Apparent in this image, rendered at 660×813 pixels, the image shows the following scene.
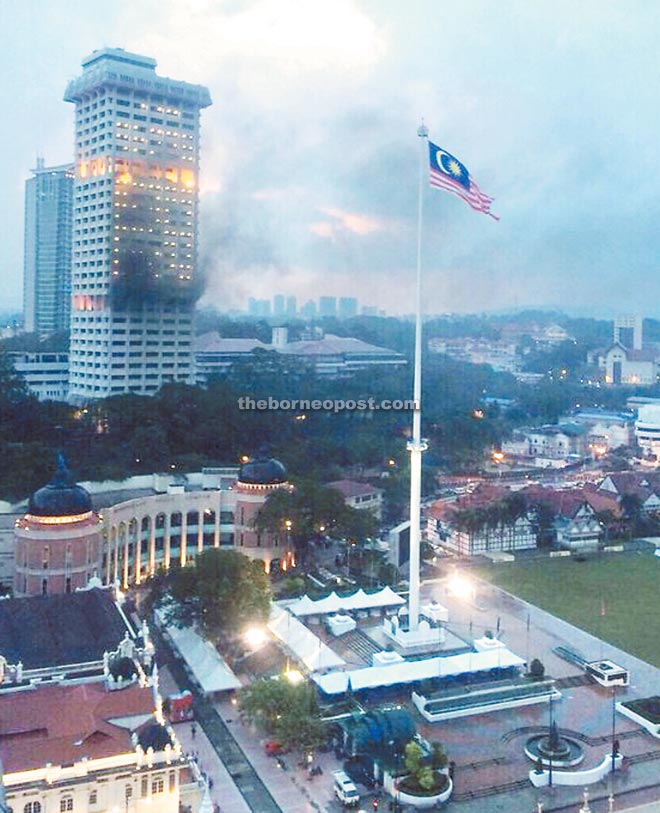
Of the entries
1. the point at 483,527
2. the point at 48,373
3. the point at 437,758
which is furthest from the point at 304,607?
the point at 48,373

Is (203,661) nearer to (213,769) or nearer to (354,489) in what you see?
(213,769)

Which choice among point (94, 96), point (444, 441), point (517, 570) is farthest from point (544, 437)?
point (94, 96)

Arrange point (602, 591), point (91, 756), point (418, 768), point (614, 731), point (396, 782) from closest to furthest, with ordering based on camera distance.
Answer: point (91, 756) → point (418, 768) → point (396, 782) → point (614, 731) → point (602, 591)

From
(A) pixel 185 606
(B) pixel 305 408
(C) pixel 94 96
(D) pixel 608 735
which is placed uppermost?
(C) pixel 94 96

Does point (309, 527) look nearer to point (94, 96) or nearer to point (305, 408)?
point (305, 408)

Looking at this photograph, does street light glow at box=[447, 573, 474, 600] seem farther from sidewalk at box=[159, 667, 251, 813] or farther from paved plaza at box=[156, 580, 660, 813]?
sidewalk at box=[159, 667, 251, 813]

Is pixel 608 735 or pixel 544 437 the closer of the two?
pixel 608 735

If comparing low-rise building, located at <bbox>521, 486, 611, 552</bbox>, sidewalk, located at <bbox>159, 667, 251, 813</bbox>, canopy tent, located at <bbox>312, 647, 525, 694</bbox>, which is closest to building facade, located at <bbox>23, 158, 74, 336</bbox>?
low-rise building, located at <bbox>521, 486, 611, 552</bbox>
